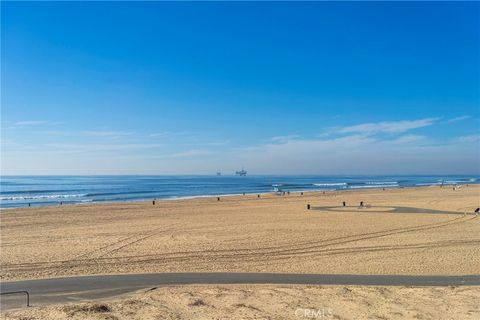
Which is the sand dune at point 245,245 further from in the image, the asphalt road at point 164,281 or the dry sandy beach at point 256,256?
the asphalt road at point 164,281

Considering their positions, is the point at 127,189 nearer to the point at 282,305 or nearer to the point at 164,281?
the point at 164,281

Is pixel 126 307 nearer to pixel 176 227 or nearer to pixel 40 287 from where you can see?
pixel 40 287

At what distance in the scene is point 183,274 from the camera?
11375 mm

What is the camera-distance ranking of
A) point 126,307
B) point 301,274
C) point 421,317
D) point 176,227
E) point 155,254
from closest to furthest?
point 421,317 → point 126,307 → point 301,274 → point 155,254 → point 176,227

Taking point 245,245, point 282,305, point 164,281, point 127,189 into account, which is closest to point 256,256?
point 245,245

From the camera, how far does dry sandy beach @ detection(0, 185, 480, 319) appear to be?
8.08m

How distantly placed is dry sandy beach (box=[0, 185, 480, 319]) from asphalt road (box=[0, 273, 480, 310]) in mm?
603

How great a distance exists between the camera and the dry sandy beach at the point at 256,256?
8075 mm

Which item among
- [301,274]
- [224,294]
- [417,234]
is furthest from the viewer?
[417,234]

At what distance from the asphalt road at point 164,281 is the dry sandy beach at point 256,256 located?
0.60 m

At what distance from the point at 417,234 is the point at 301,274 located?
10.0 metres

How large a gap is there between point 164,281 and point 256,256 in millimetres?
4294

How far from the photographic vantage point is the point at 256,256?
13.9m

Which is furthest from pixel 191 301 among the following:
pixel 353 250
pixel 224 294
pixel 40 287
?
pixel 353 250
